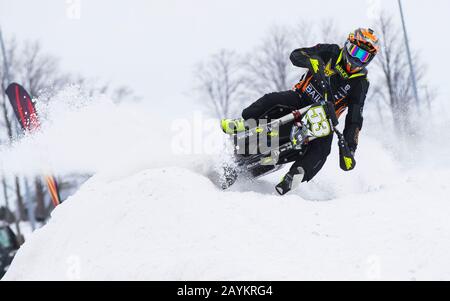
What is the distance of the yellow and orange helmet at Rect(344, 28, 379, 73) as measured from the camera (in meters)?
6.36

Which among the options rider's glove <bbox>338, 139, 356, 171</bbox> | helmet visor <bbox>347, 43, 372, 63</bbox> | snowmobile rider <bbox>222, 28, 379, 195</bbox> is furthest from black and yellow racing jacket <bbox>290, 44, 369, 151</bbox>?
helmet visor <bbox>347, 43, 372, 63</bbox>

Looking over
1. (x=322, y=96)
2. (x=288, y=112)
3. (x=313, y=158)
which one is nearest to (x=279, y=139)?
(x=288, y=112)

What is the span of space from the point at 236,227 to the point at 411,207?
1.90 metres

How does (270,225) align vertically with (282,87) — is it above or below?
below

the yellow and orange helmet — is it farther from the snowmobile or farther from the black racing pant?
the black racing pant

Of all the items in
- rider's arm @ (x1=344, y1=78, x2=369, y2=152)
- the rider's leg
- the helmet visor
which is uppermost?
the helmet visor

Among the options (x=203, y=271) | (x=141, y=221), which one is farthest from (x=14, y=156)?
(x=203, y=271)

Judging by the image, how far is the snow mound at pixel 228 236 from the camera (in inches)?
155

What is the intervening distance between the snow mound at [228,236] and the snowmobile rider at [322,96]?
107 cm

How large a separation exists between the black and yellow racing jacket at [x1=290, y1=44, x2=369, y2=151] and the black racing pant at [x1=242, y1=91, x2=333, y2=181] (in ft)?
→ 0.87

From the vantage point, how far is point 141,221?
4.73 m

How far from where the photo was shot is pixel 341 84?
6.77m

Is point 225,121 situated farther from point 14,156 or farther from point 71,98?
point 14,156

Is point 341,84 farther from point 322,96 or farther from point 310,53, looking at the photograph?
point 310,53
